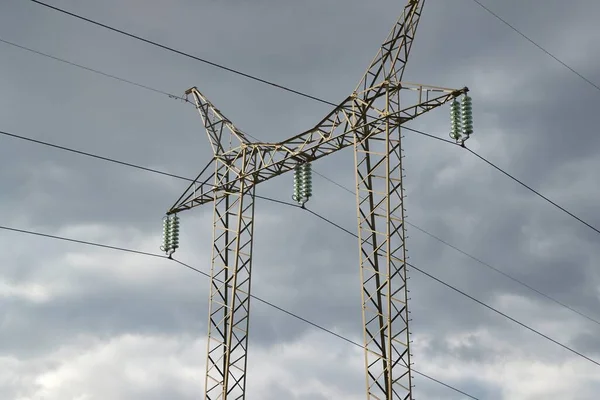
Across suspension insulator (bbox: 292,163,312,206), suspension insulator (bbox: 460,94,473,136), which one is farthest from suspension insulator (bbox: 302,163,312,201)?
suspension insulator (bbox: 460,94,473,136)

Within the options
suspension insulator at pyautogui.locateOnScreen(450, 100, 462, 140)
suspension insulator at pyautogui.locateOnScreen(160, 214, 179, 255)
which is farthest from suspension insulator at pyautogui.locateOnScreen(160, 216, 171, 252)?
suspension insulator at pyautogui.locateOnScreen(450, 100, 462, 140)

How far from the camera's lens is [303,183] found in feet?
142

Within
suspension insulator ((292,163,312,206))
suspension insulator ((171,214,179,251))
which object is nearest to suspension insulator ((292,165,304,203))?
suspension insulator ((292,163,312,206))

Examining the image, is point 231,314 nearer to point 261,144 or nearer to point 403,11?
point 261,144

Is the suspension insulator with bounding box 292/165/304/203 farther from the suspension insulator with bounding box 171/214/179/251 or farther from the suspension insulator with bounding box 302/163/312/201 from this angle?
the suspension insulator with bounding box 171/214/179/251

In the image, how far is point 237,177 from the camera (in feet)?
152

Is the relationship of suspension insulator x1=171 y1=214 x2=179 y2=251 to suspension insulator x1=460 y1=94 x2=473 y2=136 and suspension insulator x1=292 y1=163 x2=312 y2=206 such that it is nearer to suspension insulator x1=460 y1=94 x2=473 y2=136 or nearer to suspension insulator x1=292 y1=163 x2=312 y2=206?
suspension insulator x1=292 y1=163 x2=312 y2=206

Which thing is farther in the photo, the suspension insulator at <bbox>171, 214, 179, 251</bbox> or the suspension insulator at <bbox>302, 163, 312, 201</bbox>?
the suspension insulator at <bbox>171, 214, 179, 251</bbox>

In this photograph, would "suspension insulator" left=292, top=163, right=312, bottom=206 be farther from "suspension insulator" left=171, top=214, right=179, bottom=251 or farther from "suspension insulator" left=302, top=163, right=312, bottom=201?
"suspension insulator" left=171, top=214, right=179, bottom=251

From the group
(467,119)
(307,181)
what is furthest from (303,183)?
(467,119)

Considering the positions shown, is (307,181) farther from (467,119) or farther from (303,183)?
(467,119)

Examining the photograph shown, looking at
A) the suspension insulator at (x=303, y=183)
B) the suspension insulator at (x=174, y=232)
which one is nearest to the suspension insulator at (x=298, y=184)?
the suspension insulator at (x=303, y=183)

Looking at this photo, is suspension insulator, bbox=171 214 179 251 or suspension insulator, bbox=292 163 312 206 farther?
suspension insulator, bbox=171 214 179 251

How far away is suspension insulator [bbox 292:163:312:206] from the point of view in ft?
142
